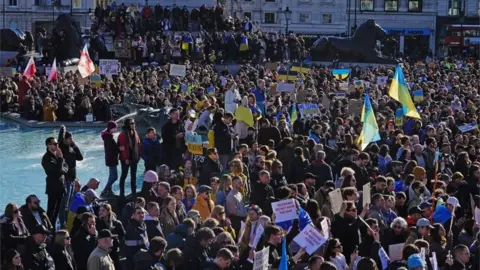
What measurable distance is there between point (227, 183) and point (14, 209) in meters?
3.14

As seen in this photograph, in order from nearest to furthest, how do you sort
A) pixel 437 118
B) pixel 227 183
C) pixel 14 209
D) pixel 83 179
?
pixel 14 209, pixel 227 183, pixel 83 179, pixel 437 118

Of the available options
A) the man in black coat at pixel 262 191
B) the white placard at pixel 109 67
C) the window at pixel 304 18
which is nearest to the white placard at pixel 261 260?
the man in black coat at pixel 262 191

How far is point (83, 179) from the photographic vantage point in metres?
22.9

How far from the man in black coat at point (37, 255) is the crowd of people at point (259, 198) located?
0.01 meters

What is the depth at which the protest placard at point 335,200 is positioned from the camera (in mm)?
13852

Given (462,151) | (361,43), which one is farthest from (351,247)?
(361,43)

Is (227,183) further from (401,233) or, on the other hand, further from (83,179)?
(83,179)

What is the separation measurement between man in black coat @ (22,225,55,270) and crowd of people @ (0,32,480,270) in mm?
15

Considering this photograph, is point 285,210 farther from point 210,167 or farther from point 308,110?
point 308,110

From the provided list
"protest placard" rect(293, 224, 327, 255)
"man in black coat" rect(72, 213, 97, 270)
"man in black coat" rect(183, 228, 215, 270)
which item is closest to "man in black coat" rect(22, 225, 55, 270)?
"man in black coat" rect(72, 213, 97, 270)

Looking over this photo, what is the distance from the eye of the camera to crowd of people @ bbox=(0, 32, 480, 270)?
11.7m

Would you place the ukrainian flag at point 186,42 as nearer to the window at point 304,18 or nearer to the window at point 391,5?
the window at point 304,18

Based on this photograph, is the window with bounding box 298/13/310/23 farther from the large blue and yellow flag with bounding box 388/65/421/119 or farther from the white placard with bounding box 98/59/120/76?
the large blue and yellow flag with bounding box 388/65/421/119

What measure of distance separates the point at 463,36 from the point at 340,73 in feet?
137
